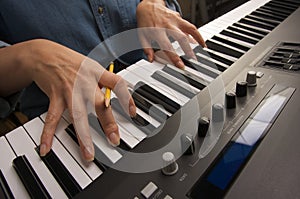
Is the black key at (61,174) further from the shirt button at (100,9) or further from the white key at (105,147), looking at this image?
the shirt button at (100,9)

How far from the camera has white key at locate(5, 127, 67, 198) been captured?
422 millimetres

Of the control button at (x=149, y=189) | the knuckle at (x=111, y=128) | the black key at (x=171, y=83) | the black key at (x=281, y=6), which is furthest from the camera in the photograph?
the black key at (x=281, y=6)

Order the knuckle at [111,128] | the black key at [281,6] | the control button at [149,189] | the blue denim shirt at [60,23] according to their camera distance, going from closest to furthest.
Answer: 1. the control button at [149,189]
2. the knuckle at [111,128]
3. the blue denim shirt at [60,23]
4. the black key at [281,6]

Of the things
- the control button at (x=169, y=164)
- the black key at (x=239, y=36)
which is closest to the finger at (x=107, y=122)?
the control button at (x=169, y=164)

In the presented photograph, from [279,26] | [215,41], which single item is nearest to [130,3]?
[215,41]

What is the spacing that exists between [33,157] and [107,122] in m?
0.14

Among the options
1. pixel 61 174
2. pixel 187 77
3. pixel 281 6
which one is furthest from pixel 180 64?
pixel 281 6

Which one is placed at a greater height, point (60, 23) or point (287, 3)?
point (60, 23)

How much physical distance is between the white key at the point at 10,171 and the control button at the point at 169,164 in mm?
210

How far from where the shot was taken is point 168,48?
73 cm

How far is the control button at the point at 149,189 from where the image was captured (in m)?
0.39

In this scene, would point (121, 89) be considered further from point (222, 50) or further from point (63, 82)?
point (222, 50)

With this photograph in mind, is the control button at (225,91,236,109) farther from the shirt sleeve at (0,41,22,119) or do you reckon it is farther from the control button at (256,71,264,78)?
the shirt sleeve at (0,41,22,119)

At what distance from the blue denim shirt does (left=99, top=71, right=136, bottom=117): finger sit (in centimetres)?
22
